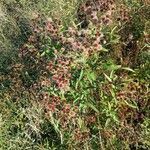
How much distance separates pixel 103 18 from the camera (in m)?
4.00

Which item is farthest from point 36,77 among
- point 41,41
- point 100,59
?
point 100,59

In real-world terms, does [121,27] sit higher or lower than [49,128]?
higher

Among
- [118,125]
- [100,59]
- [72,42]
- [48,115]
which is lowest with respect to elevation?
[118,125]

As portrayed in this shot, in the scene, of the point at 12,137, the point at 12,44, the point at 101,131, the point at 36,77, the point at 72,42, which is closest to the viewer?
the point at 72,42

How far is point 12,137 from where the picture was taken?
4.39 metres

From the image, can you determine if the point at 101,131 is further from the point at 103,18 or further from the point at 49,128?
the point at 103,18

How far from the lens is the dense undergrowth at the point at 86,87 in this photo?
12.9 feet

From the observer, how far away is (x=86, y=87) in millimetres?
3980

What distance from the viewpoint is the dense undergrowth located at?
3.94 metres

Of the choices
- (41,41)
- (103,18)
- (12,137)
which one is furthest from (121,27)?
(12,137)

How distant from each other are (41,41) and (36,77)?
2.14ft

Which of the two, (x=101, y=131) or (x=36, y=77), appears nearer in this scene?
(x=101, y=131)

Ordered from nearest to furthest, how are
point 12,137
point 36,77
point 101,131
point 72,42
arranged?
point 72,42 < point 101,131 < point 12,137 < point 36,77

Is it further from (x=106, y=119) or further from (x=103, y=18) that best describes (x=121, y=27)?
(x=106, y=119)
